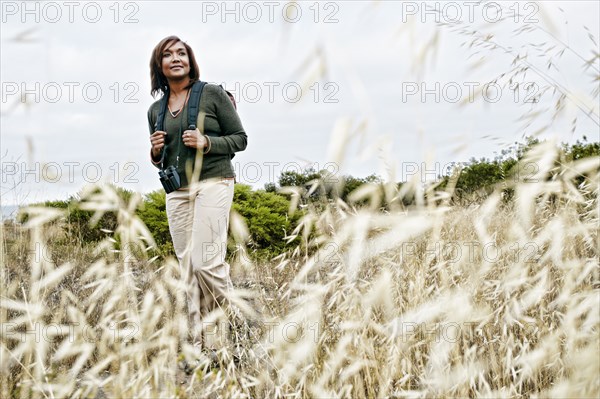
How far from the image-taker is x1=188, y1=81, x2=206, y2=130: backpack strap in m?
3.25

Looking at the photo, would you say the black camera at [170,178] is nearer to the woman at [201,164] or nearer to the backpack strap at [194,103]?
the woman at [201,164]

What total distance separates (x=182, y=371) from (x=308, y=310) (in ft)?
4.89

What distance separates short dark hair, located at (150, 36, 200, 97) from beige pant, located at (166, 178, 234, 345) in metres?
0.73

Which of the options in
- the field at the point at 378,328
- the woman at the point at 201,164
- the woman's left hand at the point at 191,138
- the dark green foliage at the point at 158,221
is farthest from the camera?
the dark green foliage at the point at 158,221

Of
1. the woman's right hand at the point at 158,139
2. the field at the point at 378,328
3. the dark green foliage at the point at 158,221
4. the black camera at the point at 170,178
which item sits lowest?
the dark green foliage at the point at 158,221

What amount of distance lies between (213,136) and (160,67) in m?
0.59

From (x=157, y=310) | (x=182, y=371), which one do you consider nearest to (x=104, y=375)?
(x=182, y=371)

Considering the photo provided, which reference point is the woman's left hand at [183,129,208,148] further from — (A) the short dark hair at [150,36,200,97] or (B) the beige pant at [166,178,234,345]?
(A) the short dark hair at [150,36,200,97]

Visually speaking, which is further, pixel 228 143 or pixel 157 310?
pixel 228 143

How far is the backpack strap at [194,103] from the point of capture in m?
3.25

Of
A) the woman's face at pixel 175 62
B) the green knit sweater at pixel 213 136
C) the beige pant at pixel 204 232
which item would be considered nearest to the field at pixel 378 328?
the beige pant at pixel 204 232

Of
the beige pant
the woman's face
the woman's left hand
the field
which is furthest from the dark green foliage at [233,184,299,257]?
the field

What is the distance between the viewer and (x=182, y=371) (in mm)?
3197

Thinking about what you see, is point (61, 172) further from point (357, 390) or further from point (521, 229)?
point (521, 229)
